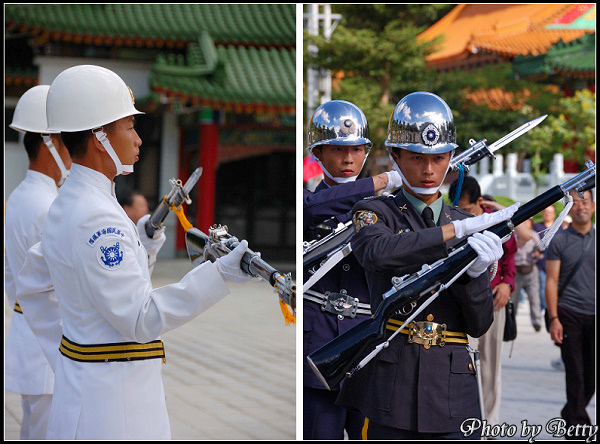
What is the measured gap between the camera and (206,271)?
2.66 m

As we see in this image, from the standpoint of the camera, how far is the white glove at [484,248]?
2963 millimetres

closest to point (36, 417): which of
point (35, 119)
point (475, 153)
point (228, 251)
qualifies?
point (35, 119)

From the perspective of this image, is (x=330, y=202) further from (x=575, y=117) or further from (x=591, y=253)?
(x=575, y=117)

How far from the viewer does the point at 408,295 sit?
304 centimetres

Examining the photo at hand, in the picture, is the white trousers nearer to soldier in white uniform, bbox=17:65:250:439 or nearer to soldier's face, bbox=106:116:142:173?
soldier in white uniform, bbox=17:65:250:439

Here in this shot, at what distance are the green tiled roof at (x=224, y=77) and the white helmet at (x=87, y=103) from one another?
46.8 feet

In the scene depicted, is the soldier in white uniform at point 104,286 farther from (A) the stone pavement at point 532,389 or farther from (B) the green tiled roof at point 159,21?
(B) the green tiled roof at point 159,21

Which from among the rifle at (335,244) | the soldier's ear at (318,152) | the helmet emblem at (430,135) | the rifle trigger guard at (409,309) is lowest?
the rifle trigger guard at (409,309)

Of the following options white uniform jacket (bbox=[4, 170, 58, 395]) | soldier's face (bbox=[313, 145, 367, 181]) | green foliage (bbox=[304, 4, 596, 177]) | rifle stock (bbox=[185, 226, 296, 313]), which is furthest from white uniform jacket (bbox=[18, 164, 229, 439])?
green foliage (bbox=[304, 4, 596, 177])

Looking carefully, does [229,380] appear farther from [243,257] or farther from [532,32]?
[532,32]

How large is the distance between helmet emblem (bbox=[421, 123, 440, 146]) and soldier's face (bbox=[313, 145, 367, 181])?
4.19 feet

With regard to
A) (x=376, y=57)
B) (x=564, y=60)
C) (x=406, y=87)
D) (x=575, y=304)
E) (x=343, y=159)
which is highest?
(x=564, y=60)

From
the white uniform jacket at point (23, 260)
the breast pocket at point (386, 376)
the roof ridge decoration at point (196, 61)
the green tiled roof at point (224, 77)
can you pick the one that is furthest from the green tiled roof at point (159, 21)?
the breast pocket at point (386, 376)

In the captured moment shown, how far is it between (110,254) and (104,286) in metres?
0.10
